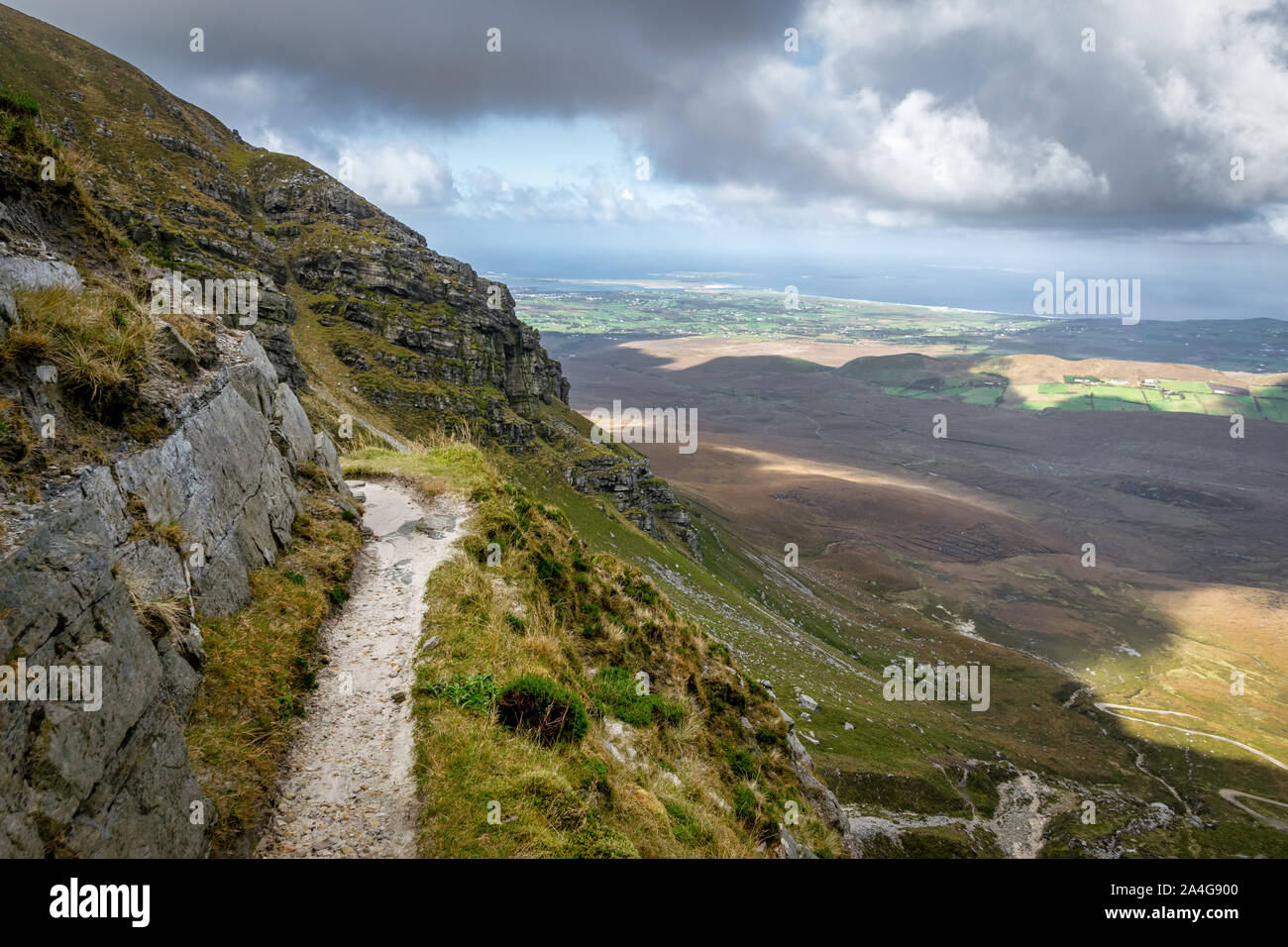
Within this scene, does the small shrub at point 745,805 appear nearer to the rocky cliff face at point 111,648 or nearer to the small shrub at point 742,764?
the small shrub at point 742,764

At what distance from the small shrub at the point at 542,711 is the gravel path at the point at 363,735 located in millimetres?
1739

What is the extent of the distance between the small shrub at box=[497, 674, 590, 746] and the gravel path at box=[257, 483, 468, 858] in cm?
174

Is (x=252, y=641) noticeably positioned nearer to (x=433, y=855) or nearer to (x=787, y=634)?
(x=433, y=855)

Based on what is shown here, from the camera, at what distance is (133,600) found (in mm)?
8273

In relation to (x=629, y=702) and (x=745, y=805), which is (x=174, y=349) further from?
(x=745, y=805)

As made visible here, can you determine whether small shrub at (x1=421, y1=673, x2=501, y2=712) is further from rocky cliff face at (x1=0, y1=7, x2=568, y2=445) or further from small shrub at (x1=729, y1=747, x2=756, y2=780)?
rocky cliff face at (x1=0, y1=7, x2=568, y2=445)

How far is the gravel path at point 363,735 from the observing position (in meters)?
8.37

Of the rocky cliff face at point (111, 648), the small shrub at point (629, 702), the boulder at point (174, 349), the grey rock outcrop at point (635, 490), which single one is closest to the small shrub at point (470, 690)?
the small shrub at point (629, 702)

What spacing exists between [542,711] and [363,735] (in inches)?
123

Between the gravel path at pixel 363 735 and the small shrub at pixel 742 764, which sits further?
the small shrub at pixel 742 764

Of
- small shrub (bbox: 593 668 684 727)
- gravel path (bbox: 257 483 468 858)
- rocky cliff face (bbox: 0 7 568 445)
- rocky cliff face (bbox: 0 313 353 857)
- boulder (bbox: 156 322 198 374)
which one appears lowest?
small shrub (bbox: 593 668 684 727)

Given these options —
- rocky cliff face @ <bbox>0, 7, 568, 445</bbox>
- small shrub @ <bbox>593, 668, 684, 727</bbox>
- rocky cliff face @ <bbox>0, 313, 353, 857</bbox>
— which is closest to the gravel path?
rocky cliff face @ <bbox>0, 313, 353, 857</bbox>

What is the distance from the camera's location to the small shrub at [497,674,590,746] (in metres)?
10.8
